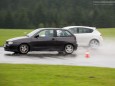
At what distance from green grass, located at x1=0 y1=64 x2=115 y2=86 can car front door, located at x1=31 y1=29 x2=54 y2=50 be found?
724cm

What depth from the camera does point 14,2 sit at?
135 m

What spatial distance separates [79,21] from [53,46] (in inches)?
3720

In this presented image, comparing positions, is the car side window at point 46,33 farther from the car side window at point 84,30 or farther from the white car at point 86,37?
the car side window at point 84,30

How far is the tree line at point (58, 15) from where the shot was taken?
11288 cm

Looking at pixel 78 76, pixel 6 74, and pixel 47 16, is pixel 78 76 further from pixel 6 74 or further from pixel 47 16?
pixel 47 16

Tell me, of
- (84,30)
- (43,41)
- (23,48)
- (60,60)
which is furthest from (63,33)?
(84,30)

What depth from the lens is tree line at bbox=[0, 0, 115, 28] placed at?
370 ft

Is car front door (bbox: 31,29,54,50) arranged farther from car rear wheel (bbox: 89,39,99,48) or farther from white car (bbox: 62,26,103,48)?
car rear wheel (bbox: 89,39,99,48)

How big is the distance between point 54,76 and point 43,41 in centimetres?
986

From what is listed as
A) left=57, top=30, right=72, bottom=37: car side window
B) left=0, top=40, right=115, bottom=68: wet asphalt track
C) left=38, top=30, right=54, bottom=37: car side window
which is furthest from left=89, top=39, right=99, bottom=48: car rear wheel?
left=0, top=40, right=115, bottom=68: wet asphalt track

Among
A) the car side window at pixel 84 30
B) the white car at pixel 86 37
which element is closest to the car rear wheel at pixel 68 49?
the white car at pixel 86 37

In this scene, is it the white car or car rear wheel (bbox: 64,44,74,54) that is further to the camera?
the white car

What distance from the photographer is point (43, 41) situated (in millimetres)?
22734

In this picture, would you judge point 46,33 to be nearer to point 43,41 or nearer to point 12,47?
point 43,41
